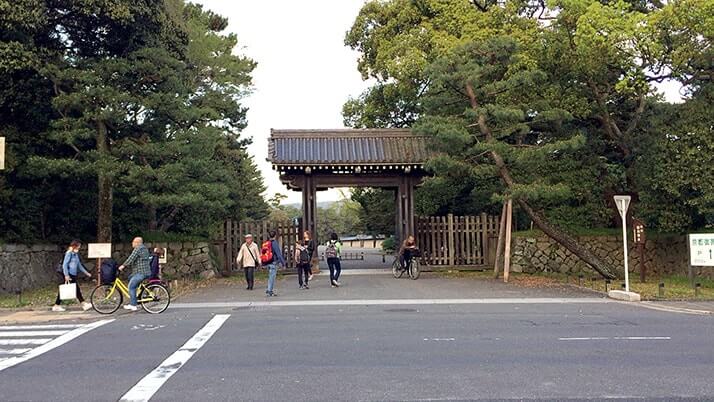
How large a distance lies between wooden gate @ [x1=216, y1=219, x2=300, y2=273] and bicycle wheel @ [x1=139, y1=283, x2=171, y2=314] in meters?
10.2

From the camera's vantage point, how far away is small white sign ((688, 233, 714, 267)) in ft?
55.2

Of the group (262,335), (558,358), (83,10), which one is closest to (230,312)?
(262,335)

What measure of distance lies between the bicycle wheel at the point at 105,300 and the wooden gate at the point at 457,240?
13953mm

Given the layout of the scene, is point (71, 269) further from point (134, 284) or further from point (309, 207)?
point (309, 207)

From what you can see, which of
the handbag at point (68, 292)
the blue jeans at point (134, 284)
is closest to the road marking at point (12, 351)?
the blue jeans at point (134, 284)

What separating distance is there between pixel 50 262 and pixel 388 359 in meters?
17.1

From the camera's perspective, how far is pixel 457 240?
85.3 feet

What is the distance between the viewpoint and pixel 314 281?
21.6m

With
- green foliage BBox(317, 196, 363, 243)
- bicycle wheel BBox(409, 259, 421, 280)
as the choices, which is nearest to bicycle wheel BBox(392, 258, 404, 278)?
bicycle wheel BBox(409, 259, 421, 280)

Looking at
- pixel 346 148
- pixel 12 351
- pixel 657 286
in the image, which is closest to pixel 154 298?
pixel 12 351

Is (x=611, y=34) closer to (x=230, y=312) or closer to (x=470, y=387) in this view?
(x=230, y=312)

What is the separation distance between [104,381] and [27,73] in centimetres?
1499

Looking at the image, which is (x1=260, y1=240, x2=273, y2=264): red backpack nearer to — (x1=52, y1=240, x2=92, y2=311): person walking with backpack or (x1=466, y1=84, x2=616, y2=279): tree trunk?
(x1=52, y1=240, x2=92, y2=311): person walking with backpack

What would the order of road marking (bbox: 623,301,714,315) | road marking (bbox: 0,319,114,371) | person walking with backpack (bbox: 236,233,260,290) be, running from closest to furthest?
road marking (bbox: 0,319,114,371) < road marking (bbox: 623,301,714,315) < person walking with backpack (bbox: 236,233,260,290)
